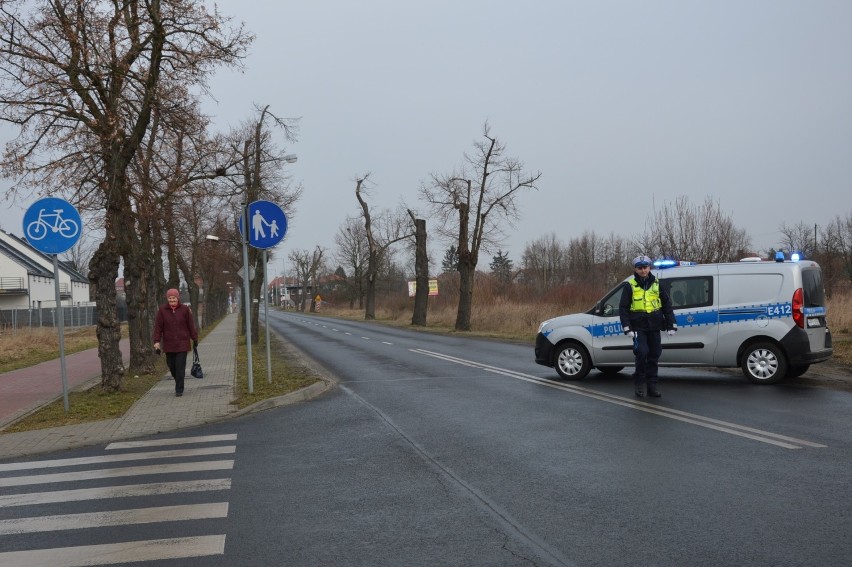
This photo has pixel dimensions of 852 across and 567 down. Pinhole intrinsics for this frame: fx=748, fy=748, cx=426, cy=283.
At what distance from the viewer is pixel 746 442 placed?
7148 mm

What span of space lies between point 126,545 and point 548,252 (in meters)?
91.2

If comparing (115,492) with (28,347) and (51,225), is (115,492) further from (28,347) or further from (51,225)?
(28,347)

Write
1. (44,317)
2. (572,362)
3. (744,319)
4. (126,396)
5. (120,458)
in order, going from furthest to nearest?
(44,317) → (126,396) → (572,362) → (744,319) → (120,458)

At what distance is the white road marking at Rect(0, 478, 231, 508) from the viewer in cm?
616

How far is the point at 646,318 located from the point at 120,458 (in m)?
6.67

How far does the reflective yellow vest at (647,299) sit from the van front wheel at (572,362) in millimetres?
2641

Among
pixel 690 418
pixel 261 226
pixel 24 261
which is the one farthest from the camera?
pixel 24 261

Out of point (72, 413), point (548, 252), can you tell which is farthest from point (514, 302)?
point (548, 252)

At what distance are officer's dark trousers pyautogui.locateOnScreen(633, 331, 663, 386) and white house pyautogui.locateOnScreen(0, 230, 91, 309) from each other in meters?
58.0

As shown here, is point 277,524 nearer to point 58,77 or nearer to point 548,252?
point 58,77

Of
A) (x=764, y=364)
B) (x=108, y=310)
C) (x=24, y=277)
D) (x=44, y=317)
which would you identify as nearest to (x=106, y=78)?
(x=108, y=310)

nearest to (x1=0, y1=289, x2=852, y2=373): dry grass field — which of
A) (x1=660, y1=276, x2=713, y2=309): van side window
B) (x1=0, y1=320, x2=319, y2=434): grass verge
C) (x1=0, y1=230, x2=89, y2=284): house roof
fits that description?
(x1=660, y1=276, x2=713, y2=309): van side window

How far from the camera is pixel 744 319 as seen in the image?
11.1 meters

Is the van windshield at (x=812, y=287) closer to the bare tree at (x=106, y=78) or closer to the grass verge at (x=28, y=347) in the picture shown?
the bare tree at (x=106, y=78)
